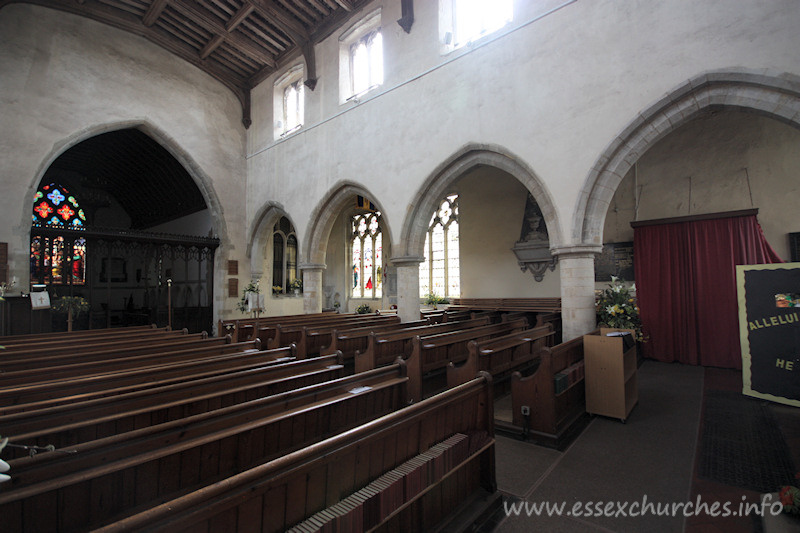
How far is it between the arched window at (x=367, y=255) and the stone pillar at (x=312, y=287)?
12.0 feet

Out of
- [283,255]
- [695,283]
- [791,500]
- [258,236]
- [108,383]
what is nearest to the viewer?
[791,500]

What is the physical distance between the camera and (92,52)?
907cm

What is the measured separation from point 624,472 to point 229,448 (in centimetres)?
271

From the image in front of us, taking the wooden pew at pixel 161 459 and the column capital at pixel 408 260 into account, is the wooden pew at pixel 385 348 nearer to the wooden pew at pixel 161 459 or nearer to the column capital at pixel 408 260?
the wooden pew at pixel 161 459

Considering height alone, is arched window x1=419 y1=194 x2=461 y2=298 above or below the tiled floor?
above

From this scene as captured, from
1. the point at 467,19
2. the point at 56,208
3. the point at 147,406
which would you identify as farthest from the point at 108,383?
the point at 56,208

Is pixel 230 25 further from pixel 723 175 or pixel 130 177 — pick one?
pixel 723 175

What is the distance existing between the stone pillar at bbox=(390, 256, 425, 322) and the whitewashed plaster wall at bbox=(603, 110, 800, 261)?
4.02 metres

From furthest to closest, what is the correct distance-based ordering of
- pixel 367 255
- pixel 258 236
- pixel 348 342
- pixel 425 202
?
pixel 367 255 → pixel 258 236 → pixel 425 202 → pixel 348 342

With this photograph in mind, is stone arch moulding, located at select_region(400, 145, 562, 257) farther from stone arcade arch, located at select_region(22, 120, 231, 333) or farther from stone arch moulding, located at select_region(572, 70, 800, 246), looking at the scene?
stone arcade arch, located at select_region(22, 120, 231, 333)

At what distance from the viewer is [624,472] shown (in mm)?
2830

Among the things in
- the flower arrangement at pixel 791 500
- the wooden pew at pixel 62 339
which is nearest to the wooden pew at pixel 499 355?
the flower arrangement at pixel 791 500

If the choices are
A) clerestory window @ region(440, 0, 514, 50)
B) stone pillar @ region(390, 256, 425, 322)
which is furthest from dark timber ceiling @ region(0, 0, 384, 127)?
stone pillar @ region(390, 256, 425, 322)

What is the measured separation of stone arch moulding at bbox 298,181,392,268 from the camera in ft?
30.1
